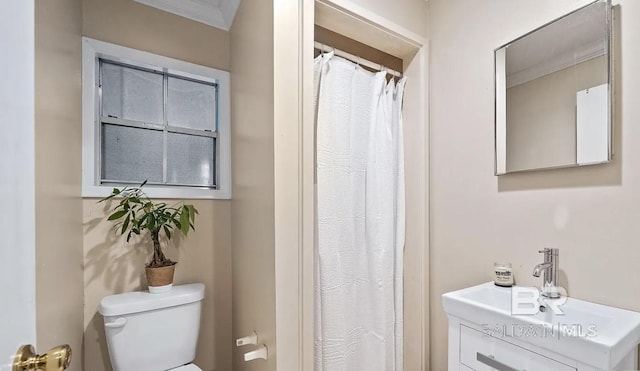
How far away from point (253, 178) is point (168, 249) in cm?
70

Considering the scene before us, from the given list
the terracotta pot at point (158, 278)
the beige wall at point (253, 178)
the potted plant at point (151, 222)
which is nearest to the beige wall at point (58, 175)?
the potted plant at point (151, 222)

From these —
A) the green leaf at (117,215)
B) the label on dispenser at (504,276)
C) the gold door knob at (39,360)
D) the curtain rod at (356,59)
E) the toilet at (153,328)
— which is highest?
the curtain rod at (356,59)

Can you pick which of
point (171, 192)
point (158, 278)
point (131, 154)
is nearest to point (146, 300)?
point (158, 278)

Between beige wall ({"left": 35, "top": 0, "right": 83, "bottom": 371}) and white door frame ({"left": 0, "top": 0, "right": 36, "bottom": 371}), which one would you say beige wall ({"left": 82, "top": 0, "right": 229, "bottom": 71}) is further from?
white door frame ({"left": 0, "top": 0, "right": 36, "bottom": 371})

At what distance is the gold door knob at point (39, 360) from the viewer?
468 millimetres

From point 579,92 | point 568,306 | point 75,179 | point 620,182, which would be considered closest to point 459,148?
point 579,92

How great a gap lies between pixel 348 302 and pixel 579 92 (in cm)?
124

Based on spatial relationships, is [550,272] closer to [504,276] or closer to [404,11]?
[504,276]

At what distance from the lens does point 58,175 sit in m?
1.06

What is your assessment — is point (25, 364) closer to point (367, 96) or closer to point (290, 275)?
point (290, 275)

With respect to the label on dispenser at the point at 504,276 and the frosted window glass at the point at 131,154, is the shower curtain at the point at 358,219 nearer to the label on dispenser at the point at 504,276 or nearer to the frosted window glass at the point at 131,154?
the label on dispenser at the point at 504,276

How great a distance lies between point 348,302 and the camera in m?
1.38

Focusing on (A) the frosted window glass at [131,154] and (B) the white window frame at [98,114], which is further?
(A) the frosted window glass at [131,154]

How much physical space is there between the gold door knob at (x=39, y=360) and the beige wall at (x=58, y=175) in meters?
0.45
